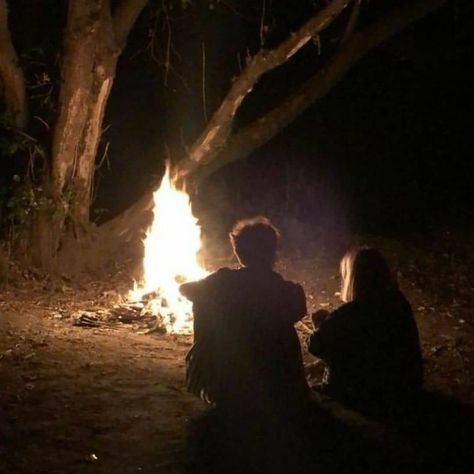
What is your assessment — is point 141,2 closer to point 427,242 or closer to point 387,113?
point 427,242

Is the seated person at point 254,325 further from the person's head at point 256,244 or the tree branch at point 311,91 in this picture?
the tree branch at point 311,91

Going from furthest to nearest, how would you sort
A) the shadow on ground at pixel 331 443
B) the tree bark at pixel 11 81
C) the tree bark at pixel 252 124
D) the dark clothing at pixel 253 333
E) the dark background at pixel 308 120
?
the dark background at pixel 308 120, the tree bark at pixel 252 124, the tree bark at pixel 11 81, the dark clothing at pixel 253 333, the shadow on ground at pixel 331 443

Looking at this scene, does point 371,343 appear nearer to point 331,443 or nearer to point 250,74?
point 331,443

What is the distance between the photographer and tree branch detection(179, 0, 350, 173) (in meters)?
9.73

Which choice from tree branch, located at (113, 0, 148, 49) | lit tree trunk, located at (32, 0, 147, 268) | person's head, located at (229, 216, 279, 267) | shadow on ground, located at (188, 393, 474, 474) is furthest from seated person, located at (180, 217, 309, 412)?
tree branch, located at (113, 0, 148, 49)

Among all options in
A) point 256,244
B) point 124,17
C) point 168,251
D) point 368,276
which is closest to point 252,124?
point 124,17

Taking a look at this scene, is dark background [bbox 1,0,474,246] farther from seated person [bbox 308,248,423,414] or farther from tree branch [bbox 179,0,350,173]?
seated person [bbox 308,248,423,414]

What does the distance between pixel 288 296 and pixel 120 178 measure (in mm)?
9263

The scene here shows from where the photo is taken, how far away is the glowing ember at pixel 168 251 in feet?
28.6

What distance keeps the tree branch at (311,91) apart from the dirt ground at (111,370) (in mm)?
1640

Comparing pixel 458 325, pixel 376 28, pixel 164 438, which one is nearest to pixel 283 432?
pixel 164 438

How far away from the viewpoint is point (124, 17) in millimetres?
9086

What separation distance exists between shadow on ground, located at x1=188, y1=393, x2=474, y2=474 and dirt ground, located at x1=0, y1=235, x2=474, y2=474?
20cm

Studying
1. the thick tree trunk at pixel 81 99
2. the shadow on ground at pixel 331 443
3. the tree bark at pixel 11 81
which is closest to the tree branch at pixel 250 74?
the thick tree trunk at pixel 81 99
